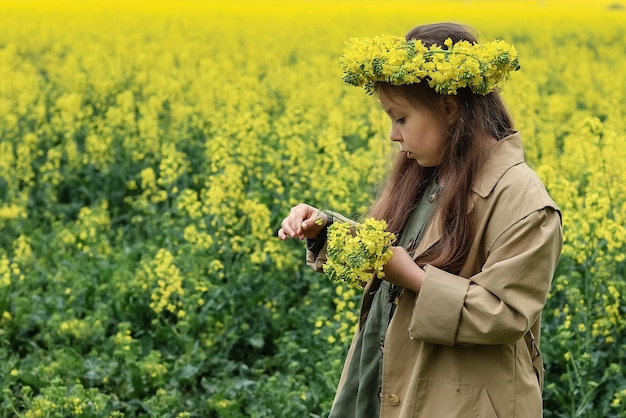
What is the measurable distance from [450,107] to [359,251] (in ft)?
1.35

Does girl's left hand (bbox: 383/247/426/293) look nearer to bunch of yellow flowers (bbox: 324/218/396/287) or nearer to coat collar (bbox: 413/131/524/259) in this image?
bunch of yellow flowers (bbox: 324/218/396/287)

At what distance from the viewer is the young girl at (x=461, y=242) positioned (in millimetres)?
2158

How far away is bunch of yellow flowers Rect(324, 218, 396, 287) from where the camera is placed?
2.16 meters

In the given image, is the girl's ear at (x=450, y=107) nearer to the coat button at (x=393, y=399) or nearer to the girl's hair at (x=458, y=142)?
the girl's hair at (x=458, y=142)

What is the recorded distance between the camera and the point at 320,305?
4.95 m

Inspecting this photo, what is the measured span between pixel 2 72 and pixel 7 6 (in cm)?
883

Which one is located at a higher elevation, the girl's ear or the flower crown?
the flower crown

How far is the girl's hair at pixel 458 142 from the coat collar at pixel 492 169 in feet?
0.04

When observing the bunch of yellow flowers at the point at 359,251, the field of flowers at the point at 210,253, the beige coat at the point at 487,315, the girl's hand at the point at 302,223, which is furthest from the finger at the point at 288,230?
A: the field of flowers at the point at 210,253

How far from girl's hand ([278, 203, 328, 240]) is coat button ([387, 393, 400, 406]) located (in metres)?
0.42

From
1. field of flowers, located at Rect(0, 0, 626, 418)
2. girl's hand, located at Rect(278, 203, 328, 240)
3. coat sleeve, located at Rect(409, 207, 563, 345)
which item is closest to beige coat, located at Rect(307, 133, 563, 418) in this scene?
coat sleeve, located at Rect(409, 207, 563, 345)

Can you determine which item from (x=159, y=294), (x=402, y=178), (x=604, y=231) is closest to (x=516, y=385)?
(x=402, y=178)

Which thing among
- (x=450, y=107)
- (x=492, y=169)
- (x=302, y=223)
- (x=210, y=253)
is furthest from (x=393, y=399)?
(x=210, y=253)

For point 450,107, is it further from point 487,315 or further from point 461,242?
point 487,315
